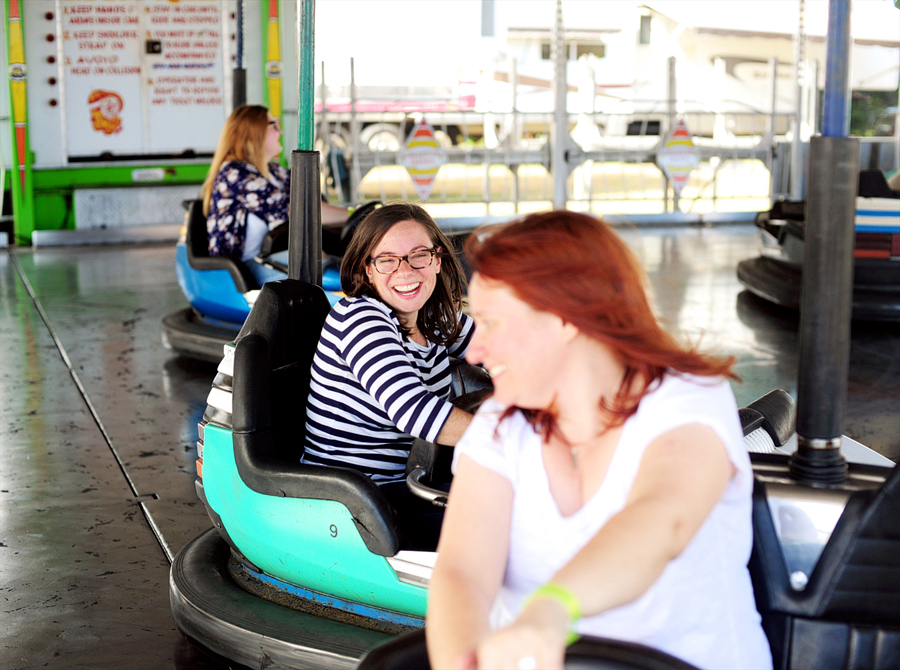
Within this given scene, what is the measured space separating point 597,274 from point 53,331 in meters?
3.88

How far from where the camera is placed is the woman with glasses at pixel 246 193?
11.9 ft

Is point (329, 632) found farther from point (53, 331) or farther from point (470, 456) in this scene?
point (53, 331)

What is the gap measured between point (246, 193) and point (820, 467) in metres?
2.77

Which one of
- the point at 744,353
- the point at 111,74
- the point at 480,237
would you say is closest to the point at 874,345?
the point at 744,353

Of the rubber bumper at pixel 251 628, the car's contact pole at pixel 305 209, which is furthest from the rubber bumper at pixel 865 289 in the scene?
the rubber bumper at pixel 251 628

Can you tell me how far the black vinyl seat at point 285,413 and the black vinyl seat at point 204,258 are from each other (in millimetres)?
1893

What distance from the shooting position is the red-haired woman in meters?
0.83

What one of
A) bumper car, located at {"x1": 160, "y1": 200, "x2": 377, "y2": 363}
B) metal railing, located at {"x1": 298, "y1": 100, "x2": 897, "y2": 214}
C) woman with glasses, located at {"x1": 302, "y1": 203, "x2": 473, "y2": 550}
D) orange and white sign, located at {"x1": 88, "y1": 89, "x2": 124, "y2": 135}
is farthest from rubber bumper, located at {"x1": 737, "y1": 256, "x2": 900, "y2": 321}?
Answer: orange and white sign, located at {"x1": 88, "y1": 89, "x2": 124, "y2": 135}

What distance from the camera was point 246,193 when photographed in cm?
362

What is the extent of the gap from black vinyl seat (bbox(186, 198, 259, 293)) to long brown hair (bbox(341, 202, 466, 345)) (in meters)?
2.00

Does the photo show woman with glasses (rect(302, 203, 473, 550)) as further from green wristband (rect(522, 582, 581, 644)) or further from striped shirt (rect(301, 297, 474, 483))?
green wristband (rect(522, 582, 581, 644))

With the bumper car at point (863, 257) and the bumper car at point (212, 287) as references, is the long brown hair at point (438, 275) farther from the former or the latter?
the bumper car at point (863, 257)

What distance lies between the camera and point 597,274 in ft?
2.83

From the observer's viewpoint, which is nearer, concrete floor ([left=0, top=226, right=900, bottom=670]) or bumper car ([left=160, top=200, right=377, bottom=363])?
concrete floor ([left=0, top=226, right=900, bottom=670])
